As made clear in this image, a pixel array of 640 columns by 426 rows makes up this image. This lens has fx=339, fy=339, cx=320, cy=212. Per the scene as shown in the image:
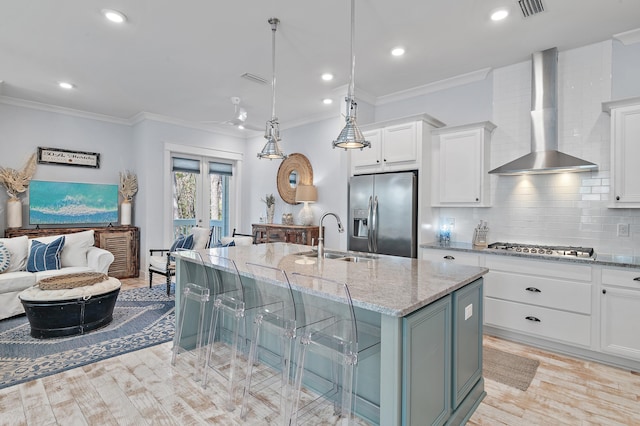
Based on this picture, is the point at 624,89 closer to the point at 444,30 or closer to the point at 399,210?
the point at 444,30

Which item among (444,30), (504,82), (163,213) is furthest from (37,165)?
(504,82)

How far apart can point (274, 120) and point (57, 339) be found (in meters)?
2.98

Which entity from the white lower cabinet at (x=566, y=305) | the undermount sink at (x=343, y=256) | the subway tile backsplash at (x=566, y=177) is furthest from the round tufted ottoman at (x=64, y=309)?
the subway tile backsplash at (x=566, y=177)

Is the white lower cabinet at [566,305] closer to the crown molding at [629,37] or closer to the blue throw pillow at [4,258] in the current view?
the crown molding at [629,37]

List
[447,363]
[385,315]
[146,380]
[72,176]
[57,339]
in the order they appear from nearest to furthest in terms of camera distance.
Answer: [385,315] → [447,363] → [146,380] → [57,339] → [72,176]

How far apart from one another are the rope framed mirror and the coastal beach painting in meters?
2.91

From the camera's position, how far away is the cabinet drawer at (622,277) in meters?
2.69

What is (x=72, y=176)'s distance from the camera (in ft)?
18.5

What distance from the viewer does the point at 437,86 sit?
429cm

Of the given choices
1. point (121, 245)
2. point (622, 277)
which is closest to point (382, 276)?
point (622, 277)

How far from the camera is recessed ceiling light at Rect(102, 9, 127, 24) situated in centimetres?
281

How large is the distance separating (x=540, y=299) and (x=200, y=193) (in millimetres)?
5771

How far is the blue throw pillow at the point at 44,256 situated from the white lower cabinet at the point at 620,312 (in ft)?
19.4

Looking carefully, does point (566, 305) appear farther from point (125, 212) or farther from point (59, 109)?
point (59, 109)
